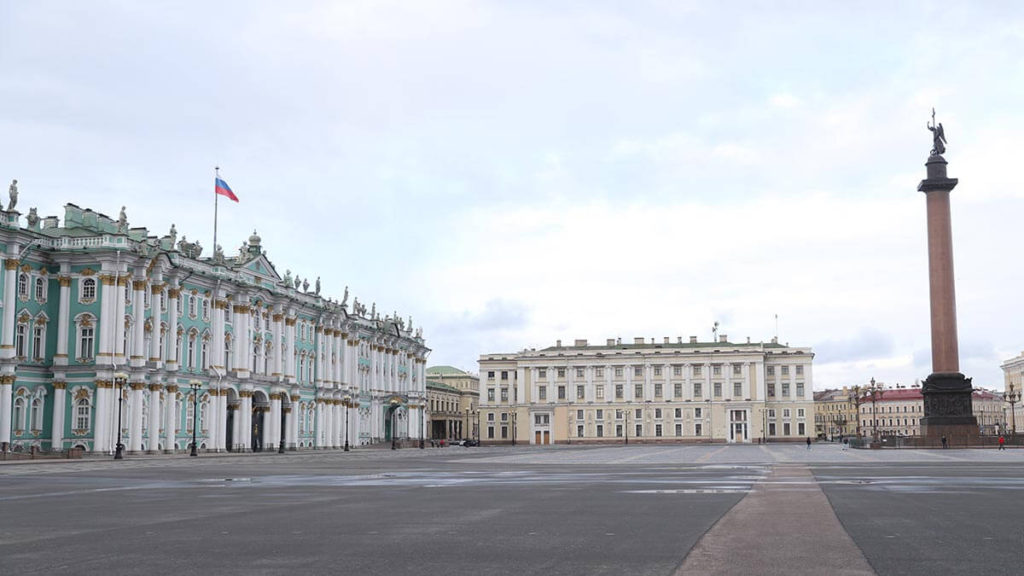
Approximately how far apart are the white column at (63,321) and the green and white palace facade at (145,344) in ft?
0.24

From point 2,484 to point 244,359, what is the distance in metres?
60.8

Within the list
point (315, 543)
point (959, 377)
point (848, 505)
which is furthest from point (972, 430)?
point (315, 543)

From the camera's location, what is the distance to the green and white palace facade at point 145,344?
238ft

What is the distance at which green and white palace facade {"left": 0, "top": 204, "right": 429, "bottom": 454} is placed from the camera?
7256 cm

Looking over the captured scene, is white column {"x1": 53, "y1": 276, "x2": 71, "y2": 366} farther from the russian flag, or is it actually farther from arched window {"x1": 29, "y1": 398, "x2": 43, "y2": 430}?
the russian flag

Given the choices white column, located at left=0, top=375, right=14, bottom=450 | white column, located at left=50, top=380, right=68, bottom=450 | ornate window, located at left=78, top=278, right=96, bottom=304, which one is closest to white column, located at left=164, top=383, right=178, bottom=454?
white column, located at left=50, top=380, right=68, bottom=450

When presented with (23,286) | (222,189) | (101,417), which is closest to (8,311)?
(23,286)

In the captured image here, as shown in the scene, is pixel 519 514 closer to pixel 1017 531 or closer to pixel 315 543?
pixel 315 543

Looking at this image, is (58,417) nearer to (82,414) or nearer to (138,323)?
(82,414)

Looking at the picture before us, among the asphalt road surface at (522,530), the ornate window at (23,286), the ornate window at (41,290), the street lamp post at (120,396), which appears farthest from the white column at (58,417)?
the asphalt road surface at (522,530)

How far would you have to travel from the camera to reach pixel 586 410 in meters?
173

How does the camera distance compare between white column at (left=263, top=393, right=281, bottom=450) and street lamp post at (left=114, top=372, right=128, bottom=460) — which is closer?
street lamp post at (left=114, top=372, right=128, bottom=460)

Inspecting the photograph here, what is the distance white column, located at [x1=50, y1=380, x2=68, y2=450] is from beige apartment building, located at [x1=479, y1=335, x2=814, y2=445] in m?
105

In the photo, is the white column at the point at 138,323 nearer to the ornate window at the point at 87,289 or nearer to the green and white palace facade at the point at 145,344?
the green and white palace facade at the point at 145,344
